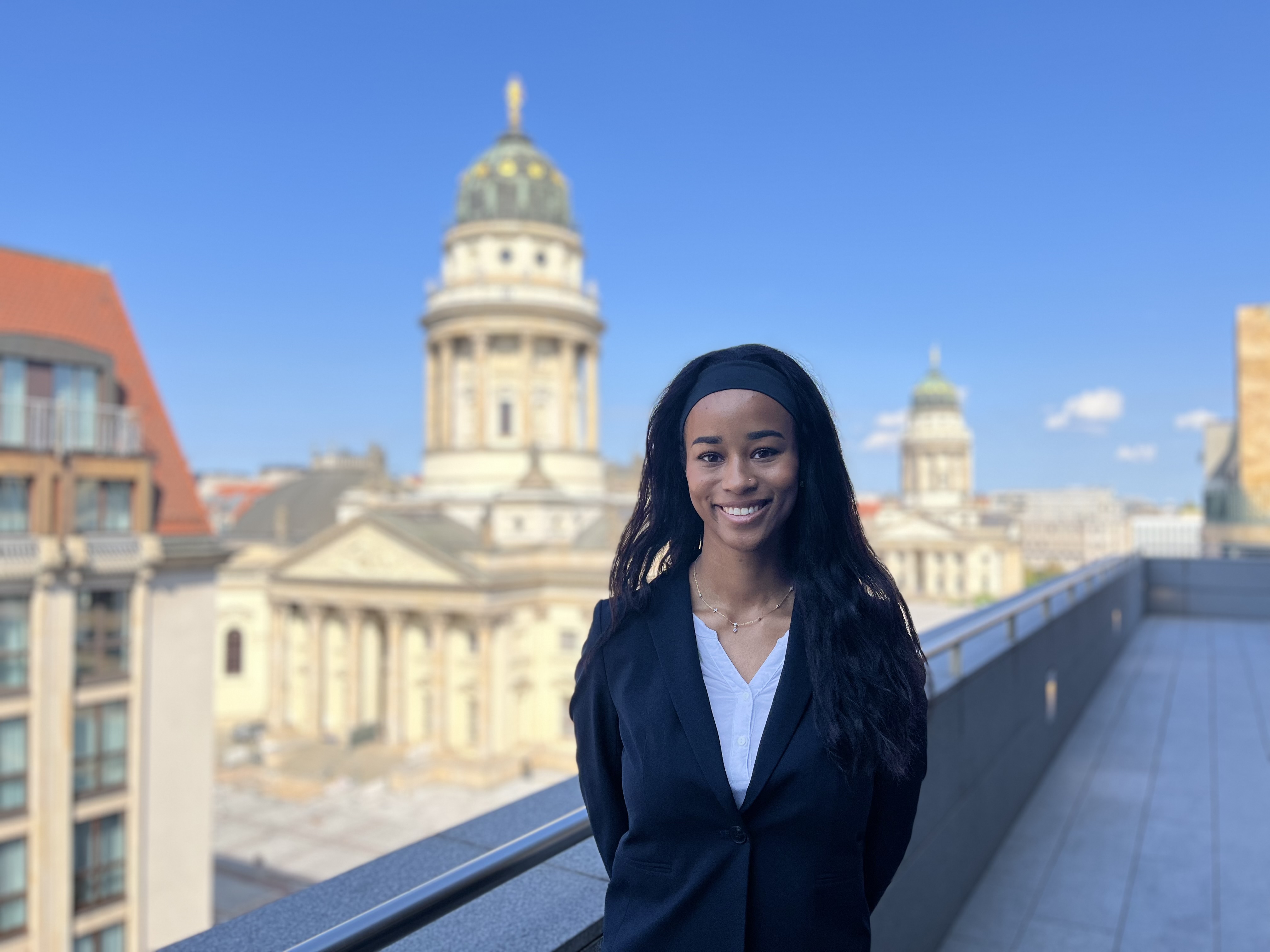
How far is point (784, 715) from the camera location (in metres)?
1.96

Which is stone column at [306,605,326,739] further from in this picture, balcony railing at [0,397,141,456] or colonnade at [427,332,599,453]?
balcony railing at [0,397,141,456]

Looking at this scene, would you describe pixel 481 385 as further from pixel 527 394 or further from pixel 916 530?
pixel 916 530

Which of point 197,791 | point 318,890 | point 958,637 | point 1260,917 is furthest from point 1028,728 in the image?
point 197,791

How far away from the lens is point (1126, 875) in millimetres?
5523

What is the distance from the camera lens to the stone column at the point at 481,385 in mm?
56281

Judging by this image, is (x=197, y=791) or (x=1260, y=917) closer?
(x=1260, y=917)

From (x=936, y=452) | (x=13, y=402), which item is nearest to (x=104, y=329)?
(x=13, y=402)

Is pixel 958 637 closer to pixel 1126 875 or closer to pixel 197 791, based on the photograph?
pixel 1126 875

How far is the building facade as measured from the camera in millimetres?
44938

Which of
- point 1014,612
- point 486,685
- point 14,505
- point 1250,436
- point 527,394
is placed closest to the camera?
point 1014,612

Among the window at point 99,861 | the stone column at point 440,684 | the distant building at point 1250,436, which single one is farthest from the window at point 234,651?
the distant building at point 1250,436

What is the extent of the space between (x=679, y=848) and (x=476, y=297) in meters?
56.0

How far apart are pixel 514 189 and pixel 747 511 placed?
5807cm

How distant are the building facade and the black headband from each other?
36.9m
